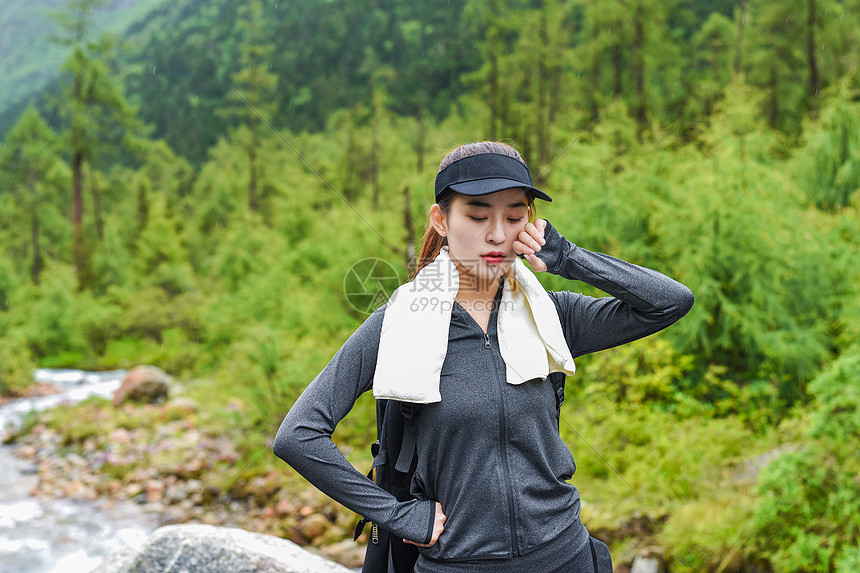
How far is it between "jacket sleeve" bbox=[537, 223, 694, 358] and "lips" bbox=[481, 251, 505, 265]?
0.30 feet

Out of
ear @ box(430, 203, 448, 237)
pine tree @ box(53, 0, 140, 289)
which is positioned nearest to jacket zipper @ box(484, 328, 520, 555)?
ear @ box(430, 203, 448, 237)

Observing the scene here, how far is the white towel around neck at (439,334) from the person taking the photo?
1341mm

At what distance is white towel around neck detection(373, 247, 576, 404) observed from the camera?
1.34 metres

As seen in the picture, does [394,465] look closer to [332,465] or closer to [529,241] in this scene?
[332,465]

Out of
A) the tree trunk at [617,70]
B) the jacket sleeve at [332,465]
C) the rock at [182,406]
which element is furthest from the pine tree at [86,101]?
the jacket sleeve at [332,465]

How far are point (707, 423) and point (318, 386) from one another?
5131 millimetres

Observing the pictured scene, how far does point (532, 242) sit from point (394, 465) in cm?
62

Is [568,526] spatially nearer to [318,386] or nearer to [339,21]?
[318,386]

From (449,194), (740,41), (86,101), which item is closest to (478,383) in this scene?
(449,194)

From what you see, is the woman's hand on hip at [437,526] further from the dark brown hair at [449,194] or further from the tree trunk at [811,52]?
the tree trunk at [811,52]

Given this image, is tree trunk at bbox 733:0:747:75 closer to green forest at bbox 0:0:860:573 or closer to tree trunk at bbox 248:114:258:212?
green forest at bbox 0:0:860:573

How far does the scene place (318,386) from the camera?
1367 mm

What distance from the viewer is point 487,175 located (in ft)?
4.54

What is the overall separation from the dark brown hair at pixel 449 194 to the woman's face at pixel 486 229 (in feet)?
0.11
